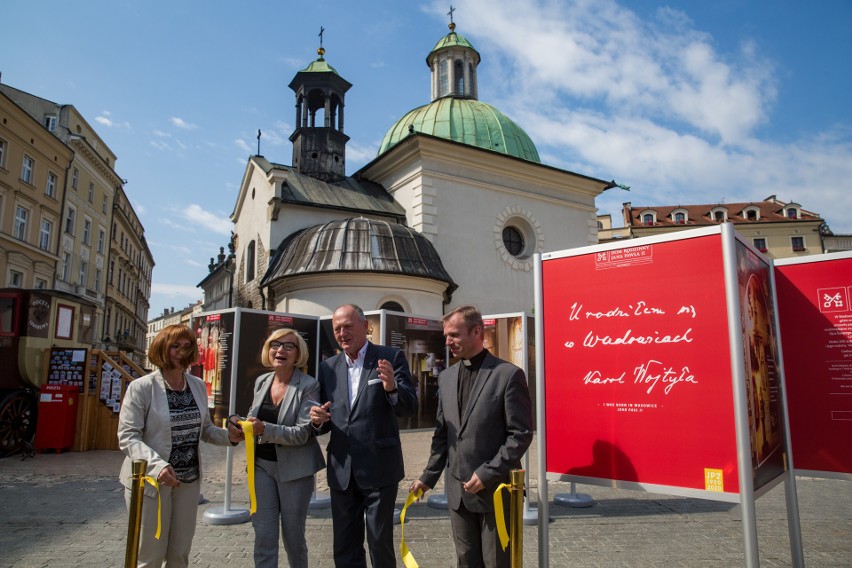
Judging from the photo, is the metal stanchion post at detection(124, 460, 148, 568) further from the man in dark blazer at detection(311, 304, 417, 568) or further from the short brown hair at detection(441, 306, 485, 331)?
the short brown hair at detection(441, 306, 485, 331)

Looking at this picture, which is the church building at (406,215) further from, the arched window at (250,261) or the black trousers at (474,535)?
the black trousers at (474,535)

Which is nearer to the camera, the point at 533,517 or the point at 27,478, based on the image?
the point at 533,517

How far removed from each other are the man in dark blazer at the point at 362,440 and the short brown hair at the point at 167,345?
0.87m

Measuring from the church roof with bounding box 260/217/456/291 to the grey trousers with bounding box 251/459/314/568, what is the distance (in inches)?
526

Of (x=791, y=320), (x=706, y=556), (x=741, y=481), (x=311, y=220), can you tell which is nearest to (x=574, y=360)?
(x=741, y=481)

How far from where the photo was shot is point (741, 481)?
3217mm

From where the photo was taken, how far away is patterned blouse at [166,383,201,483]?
3.43 m

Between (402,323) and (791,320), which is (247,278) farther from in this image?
(791,320)

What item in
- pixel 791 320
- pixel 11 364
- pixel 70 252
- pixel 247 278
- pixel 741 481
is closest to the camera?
pixel 741 481

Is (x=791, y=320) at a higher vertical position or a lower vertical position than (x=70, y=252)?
lower

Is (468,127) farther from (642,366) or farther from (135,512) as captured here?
(135,512)

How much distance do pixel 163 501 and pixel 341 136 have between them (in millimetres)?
21805

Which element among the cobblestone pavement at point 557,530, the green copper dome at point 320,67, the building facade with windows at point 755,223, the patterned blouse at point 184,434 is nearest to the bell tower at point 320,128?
the green copper dome at point 320,67

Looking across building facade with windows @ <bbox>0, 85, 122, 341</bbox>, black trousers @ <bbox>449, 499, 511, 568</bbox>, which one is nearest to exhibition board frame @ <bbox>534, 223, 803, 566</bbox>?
black trousers @ <bbox>449, 499, 511, 568</bbox>
